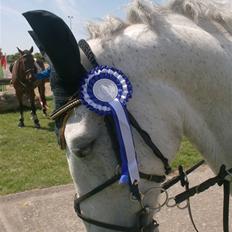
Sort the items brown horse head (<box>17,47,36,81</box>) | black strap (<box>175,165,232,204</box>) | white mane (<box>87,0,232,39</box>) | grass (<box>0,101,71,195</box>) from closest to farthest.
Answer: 1. white mane (<box>87,0,232,39</box>)
2. black strap (<box>175,165,232,204</box>)
3. grass (<box>0,101,71,195</box>)
4. brown horse head (<box>17,47,36,81</box>)

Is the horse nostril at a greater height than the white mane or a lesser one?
lesser

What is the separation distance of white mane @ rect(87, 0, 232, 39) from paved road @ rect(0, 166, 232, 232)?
2.96 meters

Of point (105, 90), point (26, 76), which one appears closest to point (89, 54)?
point (105, 90)

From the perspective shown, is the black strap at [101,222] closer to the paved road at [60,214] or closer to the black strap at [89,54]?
the black strap at [89,54]

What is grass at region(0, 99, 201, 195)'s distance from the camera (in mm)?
6188

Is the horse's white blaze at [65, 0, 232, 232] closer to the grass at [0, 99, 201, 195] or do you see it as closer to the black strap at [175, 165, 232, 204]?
the black strap at [175, 165, 232, 204]

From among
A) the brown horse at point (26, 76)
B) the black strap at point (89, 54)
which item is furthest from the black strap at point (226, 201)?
the brown horse at point (26, 76)

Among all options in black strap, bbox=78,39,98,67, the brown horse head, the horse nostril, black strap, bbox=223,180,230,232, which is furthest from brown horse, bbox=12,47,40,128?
the horse nostril

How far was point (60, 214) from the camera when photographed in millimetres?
4918

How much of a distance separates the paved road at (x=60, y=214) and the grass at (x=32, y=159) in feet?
1.84

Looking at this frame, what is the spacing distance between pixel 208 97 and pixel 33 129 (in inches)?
350

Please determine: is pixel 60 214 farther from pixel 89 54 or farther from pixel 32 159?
pixel 89 54

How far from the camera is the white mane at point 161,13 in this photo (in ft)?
6.19

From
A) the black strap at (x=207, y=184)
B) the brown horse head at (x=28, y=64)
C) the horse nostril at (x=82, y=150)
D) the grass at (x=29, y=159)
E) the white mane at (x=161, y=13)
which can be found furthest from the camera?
the brown horse head at (x=28, y=64)
